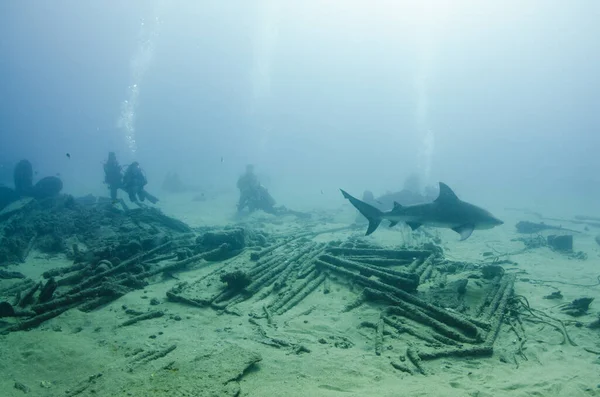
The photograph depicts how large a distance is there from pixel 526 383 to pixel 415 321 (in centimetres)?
230

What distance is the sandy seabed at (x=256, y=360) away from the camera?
461cm

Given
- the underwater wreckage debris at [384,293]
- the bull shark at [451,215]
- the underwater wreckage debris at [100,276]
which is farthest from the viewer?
the bull shark at [451,215]

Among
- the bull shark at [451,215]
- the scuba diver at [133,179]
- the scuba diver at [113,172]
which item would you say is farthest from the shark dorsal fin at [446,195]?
the scuba diver at [113,172]

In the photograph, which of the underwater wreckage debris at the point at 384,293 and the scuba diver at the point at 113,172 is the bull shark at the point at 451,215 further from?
the scuba diver at the point at 113,172

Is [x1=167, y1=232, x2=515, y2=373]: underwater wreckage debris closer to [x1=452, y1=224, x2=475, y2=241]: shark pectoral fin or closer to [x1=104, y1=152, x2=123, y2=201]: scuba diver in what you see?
[x1=452, y1=224, x2=475, y2=241]: shark pectoral fin

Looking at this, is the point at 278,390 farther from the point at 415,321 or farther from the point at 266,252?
the point at 266,252

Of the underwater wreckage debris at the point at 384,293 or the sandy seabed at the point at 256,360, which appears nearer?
the sandy seabed at the point at 256,360

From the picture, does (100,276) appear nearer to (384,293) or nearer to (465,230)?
(384,293)

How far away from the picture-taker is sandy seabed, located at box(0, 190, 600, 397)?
4609 mm

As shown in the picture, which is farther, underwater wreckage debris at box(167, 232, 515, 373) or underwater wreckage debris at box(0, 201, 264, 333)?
underwater wreckage debris at box(0, 201, 264, 333)

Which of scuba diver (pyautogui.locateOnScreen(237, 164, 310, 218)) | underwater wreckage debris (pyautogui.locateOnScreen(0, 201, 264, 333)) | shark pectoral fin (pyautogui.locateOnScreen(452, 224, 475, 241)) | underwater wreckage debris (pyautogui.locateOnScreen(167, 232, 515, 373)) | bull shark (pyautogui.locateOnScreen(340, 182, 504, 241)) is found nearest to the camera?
underwater wreckage debris (pyautogui.locateOnScreen(167, 232, 515, 373))

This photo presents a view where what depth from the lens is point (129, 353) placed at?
562 centimetres

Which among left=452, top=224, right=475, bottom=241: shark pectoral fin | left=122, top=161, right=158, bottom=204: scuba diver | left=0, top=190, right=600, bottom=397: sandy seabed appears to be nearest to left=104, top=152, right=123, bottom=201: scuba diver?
left=122, top=161, right=158, bottom=204: scuba diver

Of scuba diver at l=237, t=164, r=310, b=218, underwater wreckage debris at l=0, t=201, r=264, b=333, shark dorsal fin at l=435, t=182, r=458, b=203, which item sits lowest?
underwater wreckage debris at l=0, t=201, r=264, b=333
